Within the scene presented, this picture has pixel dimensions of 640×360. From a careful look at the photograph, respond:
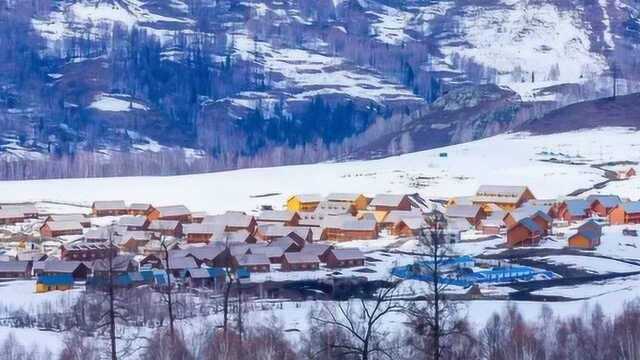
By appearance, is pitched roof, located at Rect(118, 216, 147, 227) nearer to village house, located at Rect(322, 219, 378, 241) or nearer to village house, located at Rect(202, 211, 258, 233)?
village house, located at Rect(202, 211, 258, 233)

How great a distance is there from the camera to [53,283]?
146 feet

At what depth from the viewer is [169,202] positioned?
72625 mm

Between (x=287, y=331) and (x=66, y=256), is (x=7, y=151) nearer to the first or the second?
(x=66, y=256)

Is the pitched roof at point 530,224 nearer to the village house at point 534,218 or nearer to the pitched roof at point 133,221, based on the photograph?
the village house at point 534,218

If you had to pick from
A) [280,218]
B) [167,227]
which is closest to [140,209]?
[167,227]

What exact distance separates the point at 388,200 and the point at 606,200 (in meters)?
11.1

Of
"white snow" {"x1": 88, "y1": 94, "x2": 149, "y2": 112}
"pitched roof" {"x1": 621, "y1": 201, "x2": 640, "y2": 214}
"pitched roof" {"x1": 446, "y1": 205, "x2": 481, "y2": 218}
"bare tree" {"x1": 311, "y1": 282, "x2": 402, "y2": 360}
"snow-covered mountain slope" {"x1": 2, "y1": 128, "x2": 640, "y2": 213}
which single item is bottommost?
"white snow" {"x1": 88, "y1": 94, "x2": 149, "y2": 112}

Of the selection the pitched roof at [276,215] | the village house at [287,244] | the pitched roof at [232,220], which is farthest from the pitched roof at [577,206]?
the village house at [287,244]

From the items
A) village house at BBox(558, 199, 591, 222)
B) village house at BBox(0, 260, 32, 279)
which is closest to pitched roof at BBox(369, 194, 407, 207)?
village house at BBox(558, 199, 591, 222)

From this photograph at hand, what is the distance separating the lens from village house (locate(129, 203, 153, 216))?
66375 mm

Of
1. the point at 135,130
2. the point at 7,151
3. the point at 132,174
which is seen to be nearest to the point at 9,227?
the point at 132,174

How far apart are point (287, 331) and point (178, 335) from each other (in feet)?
13.0

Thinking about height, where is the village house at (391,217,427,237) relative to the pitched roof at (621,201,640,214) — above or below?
below

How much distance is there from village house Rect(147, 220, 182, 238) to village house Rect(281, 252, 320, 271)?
11.0 m
